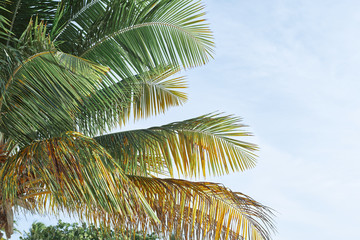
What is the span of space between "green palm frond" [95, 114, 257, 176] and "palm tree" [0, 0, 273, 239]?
0.05ft

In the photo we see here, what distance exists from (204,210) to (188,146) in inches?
44.6

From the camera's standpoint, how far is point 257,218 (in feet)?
20.2

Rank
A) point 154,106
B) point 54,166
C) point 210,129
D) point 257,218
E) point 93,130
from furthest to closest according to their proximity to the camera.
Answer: point 154,106 → point 210,129 → point 93,130 → point 257,218 → point 54,166

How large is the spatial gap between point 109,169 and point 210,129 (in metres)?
2.61

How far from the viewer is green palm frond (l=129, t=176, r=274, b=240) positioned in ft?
19.9

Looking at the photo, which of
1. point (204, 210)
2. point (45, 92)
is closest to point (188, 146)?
point (204, 210)

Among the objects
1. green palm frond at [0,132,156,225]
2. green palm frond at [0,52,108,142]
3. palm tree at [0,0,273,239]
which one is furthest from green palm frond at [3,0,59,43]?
green palm frond at [0,132,156,225]

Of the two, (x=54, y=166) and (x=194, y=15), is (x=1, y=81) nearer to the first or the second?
(x=54, y=166)

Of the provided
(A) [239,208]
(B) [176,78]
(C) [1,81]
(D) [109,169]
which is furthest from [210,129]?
(C) [1,81]

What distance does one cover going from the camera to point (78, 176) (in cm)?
461

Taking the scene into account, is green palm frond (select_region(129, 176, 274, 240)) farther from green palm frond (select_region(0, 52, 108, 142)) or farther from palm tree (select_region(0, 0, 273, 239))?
green palm frond (select_region(0, 52, 108, 142))

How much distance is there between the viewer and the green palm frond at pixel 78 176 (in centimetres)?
459

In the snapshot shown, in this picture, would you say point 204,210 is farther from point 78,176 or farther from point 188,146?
point 78,176

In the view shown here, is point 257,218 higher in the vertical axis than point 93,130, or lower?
lower
